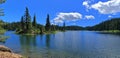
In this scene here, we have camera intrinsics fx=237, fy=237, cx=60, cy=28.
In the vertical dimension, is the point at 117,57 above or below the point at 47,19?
below

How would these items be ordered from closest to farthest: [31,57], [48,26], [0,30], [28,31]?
[0,30] < [31,57] < [28,31] < [48,26]

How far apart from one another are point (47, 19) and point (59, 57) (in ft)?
471

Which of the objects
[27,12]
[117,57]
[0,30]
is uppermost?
[27,12]

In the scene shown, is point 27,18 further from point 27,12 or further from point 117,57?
point 117,57

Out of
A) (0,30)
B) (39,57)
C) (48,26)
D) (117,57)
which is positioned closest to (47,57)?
(39,57)

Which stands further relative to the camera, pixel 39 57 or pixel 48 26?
pixel 48 26

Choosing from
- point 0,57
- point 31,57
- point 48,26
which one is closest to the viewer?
point 0,57

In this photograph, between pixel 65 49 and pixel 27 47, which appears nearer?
pixel 65 49

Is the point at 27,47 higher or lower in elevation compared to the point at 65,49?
higher

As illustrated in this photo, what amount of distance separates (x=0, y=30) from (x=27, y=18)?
367ft

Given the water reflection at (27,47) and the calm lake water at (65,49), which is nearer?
the calm lake water at (65,49)

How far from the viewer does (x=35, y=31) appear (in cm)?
14088

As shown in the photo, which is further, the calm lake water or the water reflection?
the water reflection

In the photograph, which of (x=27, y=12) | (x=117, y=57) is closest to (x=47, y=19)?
(x=27, y=12)
